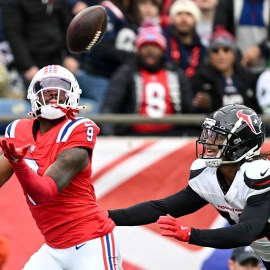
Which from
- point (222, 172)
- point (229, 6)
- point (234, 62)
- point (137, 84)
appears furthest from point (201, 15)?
point (222, 172)

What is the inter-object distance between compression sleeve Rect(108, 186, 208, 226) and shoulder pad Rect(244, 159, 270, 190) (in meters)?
0.40

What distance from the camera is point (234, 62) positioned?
850 cm

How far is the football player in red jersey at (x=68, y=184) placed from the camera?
17.9 feet

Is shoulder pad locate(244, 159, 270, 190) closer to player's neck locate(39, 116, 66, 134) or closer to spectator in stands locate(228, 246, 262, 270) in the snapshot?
player's neck locate(39, 116, 66, 134)

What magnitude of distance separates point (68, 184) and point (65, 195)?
12cm

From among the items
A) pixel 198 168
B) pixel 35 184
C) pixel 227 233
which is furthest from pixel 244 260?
pixel 35 184

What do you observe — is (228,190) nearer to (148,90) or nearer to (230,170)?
(230,170)

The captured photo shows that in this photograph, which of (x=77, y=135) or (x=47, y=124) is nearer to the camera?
(x=77, y=135)

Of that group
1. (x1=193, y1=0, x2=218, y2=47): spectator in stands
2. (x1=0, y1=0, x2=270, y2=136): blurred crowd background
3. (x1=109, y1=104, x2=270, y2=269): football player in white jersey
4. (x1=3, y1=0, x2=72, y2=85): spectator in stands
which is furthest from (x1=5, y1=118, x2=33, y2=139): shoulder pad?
(x1=193, y1=0, x2=218, y2=47): spectator in stands

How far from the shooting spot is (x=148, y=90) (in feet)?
26.2

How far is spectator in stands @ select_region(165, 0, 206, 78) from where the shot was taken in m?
8.80

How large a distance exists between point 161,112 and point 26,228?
5.14ft

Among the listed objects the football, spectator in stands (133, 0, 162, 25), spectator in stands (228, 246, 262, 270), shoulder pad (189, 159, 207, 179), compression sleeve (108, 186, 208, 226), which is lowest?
spectator in stands (228, 246, 262, 270)

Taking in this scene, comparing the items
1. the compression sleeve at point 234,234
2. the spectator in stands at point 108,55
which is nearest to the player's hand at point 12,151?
the compression sleeve at point 234,234
